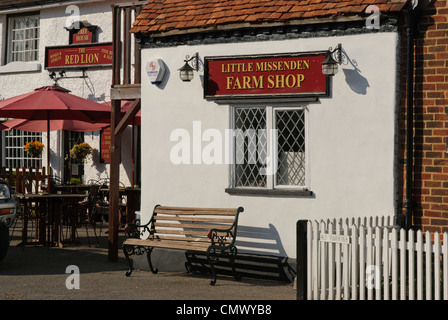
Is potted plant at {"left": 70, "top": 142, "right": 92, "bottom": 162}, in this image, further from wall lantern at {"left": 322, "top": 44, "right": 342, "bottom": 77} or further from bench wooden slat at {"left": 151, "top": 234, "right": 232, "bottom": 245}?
wall lantern at {"left": 322, "top": 44, "right": 342, "bottom": 77}

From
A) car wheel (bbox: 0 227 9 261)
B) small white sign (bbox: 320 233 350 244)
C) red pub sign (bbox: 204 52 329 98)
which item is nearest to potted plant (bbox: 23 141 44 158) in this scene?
car wheel (bbox: 0 227 9 261)

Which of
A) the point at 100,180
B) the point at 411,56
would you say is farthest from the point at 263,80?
the point at 100,180

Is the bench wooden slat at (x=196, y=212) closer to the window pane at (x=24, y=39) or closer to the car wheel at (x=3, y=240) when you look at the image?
the car wheel at (x=3, y=240)

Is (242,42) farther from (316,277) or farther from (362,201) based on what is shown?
(316,277)

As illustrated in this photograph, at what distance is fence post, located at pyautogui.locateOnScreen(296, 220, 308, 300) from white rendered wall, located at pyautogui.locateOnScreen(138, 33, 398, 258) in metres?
1.42

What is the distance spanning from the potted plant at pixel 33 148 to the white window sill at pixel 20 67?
2040 millimetres

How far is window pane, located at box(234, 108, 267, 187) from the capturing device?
9961 mm

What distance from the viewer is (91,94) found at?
59.4 feet

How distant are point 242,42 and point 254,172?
1.82 meters

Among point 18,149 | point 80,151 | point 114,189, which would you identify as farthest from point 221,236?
point 18,149

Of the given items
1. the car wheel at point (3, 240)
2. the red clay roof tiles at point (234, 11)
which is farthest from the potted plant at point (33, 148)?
the red clay roof tiles at point (234, 11)

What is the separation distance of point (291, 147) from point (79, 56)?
9.94 metres

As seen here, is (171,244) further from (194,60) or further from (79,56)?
(79,56)

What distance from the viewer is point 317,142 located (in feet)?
31.0
